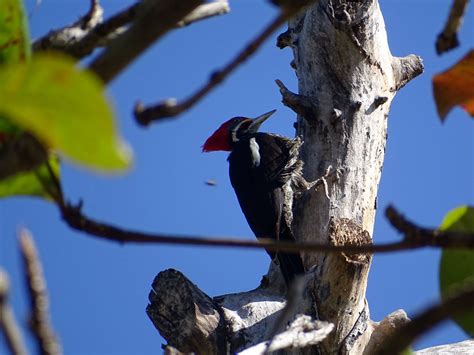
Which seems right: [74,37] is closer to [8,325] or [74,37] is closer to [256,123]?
[8,325]

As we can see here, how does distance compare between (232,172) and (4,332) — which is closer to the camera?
(4,332)

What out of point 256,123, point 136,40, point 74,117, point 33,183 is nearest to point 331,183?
point 256,123

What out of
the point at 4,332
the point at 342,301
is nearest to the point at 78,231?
the point at 4,332

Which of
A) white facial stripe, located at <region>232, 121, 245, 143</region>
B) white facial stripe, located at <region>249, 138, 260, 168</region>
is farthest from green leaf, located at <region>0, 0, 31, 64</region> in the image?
white facial stripe, located at <region>232, 121, 245, 143</region>

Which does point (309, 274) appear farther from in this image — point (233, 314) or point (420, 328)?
point (420, 328)

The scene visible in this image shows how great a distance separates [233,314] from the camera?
3748 mm

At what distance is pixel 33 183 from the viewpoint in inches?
31.4

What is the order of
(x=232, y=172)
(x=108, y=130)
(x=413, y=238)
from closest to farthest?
(x=108, y=130)
(x=413, y=238)
(x=232, y=172)

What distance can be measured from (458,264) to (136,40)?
0.50 meters

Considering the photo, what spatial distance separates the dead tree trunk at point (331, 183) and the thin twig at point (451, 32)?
8.63ft

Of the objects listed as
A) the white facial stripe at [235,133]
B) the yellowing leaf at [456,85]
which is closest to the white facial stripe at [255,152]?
the white facial stripe at [235,133]

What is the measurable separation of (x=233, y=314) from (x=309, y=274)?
534 mm

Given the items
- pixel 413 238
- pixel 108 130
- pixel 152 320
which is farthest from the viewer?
pixel 152 320

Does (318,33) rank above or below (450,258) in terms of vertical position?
above
